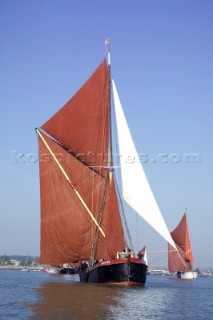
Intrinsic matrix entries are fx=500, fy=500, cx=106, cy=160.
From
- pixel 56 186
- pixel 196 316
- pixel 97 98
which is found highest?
pixel 97 98

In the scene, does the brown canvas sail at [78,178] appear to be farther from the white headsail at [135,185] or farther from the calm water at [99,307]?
the calm water at [99,307]

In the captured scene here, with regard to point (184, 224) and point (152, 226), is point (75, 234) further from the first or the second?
point (184, 224)

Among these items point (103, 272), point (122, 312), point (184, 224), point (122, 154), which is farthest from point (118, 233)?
point (184, 224)

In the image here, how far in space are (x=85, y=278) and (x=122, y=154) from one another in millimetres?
13125

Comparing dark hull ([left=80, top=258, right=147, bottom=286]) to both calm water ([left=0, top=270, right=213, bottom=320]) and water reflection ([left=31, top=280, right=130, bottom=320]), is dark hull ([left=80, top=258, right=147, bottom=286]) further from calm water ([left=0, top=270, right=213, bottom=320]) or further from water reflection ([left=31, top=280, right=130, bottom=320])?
calm water ([left=0, top=270, right=213, bottom=320])

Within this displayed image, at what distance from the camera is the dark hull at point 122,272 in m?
44.0

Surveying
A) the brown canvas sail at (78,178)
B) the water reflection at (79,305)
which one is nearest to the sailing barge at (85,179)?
the brown canvas sail at (78,178)

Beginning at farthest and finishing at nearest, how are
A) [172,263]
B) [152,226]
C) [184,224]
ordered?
1. [172,263]
2. [184,224]
3. [152,226]

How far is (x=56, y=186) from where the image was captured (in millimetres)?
52188

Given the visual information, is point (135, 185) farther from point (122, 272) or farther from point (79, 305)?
point (79, 305)

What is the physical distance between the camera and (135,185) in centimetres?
4566

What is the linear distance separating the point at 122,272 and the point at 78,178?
1253cm

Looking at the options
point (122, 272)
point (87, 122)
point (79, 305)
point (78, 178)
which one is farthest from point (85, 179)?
point (79, 305)

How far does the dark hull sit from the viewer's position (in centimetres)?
4403
